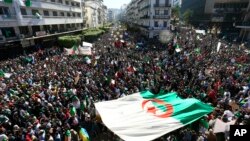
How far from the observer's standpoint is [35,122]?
9867 mm

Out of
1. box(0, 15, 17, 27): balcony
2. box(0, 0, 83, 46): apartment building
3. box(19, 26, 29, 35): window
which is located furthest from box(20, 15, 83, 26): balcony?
box(19, 26, 29, 35): window

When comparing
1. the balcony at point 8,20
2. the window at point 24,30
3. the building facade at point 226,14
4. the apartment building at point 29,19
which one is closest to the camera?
the balcony at point 8,20

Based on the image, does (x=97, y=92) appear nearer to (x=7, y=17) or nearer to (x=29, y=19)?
(x=7, y=17)

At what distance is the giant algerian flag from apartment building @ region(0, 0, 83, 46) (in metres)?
23.6

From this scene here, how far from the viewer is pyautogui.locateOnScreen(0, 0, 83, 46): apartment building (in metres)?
26.4

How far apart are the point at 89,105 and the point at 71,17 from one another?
139 ft

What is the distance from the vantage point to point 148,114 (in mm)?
8422

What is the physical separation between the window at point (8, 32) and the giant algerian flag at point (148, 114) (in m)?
24.4

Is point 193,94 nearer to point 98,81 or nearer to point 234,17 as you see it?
point 98,81

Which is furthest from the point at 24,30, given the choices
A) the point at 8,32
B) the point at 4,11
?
the point at 4,11

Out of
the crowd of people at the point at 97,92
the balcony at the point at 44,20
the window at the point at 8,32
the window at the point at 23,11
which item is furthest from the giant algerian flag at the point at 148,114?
the window at the point at 23,11

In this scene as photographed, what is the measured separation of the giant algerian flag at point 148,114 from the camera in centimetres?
747

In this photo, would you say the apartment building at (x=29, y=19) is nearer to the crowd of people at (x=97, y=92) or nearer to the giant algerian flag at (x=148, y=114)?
the crowd of people at (x=97, y=92)

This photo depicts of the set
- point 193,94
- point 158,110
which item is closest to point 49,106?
point 158,110
